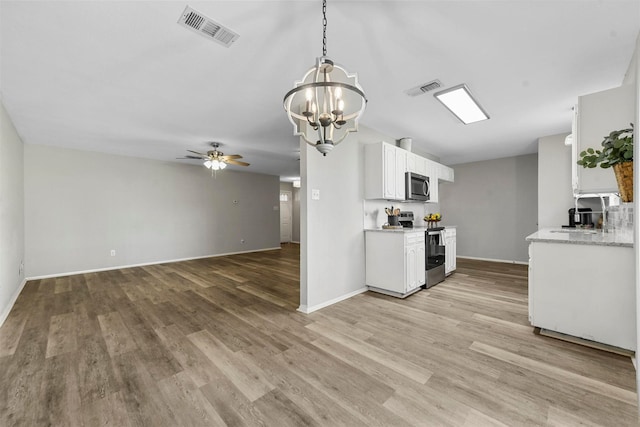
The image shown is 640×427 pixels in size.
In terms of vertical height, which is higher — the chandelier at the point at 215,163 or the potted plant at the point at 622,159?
the chandelier at the point at 215,163

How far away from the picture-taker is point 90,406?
63.0 inches

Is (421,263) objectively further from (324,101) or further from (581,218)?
(324,101)

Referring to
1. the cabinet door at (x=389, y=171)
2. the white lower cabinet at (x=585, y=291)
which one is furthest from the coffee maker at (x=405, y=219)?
the white lower cabinet at (x=585, y=291)

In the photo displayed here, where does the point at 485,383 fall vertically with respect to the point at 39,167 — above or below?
below

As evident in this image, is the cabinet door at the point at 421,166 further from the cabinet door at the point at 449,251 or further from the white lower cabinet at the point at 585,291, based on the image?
the white lower cabinet at the point at 585,291

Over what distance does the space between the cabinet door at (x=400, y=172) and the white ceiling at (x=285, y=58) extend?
1.56ft

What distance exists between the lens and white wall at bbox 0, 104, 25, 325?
120 inches

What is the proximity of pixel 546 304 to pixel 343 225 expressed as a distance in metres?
2.25

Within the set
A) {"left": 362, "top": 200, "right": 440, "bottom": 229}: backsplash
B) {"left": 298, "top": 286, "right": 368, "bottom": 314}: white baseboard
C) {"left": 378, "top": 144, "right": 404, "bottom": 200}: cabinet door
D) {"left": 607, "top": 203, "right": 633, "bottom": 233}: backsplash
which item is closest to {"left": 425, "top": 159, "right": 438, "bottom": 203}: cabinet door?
{"left": 362, "top": 200, "right": 440, "bottom": 229}: backsplash

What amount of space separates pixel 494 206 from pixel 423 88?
4869mm

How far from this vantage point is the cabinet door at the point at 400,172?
4074 millimetres

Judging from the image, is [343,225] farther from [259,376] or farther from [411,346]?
[259,376]

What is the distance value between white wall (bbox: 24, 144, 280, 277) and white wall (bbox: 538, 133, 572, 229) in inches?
277

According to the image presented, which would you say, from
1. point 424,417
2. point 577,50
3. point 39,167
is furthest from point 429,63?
point 39,167
